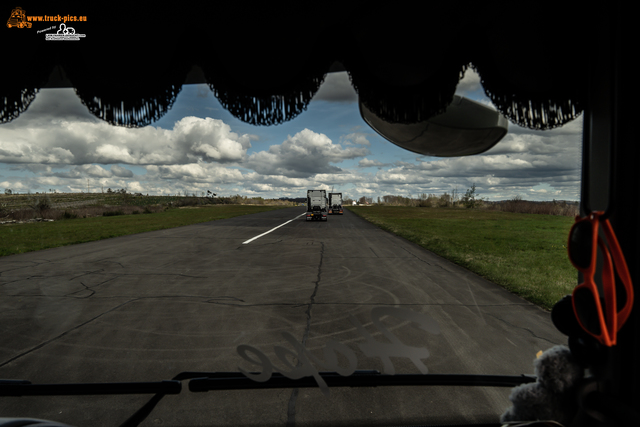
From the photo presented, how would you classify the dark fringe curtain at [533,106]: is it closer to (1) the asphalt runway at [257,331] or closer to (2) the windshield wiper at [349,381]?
(1) the asphalt runway at [257,331]

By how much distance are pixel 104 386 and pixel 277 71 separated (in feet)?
8.22

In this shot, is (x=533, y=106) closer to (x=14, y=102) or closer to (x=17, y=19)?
(x=17, y=19)

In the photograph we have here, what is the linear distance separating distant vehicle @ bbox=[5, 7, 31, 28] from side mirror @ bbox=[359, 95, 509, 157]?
248 centimetres

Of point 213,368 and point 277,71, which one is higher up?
point 277,71

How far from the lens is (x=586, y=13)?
1967 mm

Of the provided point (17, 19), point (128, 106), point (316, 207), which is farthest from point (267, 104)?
point (316, 207)

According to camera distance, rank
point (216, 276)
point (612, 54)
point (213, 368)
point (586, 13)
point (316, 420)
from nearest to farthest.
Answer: point (612, 54)
point (586, 13)
point (316, 420)
point (213, 368)
point (216, 276)

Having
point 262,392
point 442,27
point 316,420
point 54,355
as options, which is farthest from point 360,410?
point 54,355

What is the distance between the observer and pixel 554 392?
1812mm

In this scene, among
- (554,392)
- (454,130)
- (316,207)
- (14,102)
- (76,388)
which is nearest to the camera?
(554,392)

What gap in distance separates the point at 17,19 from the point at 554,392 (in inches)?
166

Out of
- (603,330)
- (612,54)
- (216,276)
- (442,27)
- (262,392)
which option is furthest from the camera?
(216,276)

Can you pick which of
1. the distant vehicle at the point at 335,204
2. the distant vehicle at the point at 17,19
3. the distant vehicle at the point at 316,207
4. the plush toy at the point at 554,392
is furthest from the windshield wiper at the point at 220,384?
the distant vehicle at the point at 335,204

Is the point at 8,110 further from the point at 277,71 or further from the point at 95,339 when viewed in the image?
the point at 95,339
